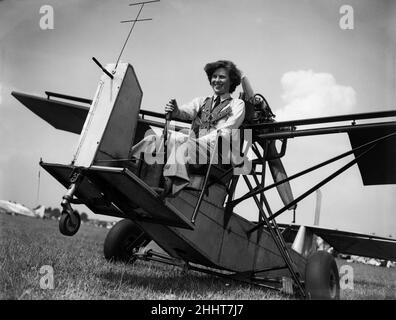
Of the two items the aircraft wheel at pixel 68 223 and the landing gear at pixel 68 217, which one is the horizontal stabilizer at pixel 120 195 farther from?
the aircraft wheel at pixel 68 223

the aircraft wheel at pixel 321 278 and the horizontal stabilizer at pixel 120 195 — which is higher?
the horizontal stabilizer at pixel 120 195

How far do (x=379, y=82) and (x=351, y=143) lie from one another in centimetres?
98

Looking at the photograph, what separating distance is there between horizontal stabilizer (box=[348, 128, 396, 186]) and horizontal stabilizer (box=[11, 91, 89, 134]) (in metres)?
4.12

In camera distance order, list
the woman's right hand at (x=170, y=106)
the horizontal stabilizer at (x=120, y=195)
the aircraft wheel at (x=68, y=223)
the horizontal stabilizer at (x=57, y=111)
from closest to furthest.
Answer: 1. the aircraft wheel at (x=68, y=223)
2. the horizontal stabilizer at (x=120, y=195)
3. the woman's right hand at (x=170, y=106)
4. the horizontal stabilizer at (x=57, y=111)

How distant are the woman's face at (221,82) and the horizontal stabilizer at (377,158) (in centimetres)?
173

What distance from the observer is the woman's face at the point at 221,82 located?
523 cm

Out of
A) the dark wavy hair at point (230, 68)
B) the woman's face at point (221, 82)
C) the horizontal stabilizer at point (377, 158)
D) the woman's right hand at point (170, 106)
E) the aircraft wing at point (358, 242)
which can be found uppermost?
the dark wavy hair at point (230, 68)

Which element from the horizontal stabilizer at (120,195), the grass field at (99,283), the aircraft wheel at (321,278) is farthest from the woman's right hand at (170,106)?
the aircraft wheel at (321,278)

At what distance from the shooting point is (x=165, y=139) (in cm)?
391

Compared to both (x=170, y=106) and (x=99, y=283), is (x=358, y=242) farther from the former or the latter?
(x=99, y=283)

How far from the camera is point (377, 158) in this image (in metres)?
5.57

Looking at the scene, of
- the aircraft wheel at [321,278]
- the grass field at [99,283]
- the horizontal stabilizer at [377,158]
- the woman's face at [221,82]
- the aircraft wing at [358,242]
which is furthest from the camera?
the aircraft wing at [358,242]

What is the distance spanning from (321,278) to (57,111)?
4791 millimetres

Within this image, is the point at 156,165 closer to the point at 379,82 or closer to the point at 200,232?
the point at 200,232
